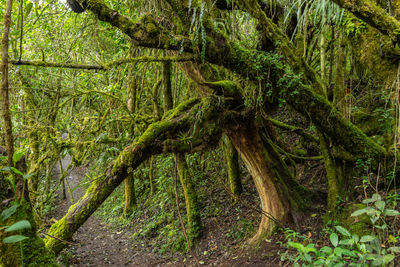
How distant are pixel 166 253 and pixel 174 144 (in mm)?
3301

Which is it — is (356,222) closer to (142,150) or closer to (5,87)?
(142,150)

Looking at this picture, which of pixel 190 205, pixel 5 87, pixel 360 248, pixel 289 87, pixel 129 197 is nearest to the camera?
pixel 5 87

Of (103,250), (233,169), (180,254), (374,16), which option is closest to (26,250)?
(374,16)

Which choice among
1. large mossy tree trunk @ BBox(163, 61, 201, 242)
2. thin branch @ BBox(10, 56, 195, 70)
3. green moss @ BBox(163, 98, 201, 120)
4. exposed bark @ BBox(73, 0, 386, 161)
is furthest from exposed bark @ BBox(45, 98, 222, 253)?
large mossy tree trunk @ BBox(163, 61, 201, 242)

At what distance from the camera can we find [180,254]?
4926 millimetres

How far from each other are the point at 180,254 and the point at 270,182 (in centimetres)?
244

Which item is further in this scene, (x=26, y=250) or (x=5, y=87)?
(x=26, y=250)

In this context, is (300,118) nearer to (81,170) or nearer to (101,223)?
(101,223)

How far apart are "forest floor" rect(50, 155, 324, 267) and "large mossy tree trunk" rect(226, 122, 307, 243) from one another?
0.27 metres

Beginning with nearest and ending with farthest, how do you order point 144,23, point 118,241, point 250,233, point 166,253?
point 144,23
point 250,233
point 166,253
point 118,241

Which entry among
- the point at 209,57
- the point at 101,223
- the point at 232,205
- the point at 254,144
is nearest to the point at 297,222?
the point at 254,144

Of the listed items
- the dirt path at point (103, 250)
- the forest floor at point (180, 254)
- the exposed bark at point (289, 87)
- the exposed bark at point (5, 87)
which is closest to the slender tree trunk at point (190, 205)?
the forest floor at point (180, 254)

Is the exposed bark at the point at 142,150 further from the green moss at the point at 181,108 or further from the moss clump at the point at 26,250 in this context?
the moss clump at the point at 26,250

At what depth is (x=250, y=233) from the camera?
4477 mm
